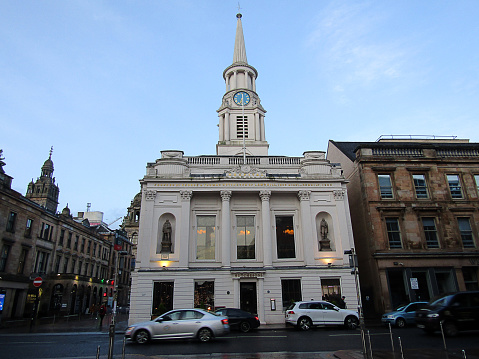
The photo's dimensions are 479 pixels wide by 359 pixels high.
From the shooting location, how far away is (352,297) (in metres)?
25.2

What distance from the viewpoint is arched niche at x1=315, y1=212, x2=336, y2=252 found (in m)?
27.1

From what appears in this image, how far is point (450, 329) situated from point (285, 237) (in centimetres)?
1450

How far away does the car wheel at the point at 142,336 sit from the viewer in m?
14.5

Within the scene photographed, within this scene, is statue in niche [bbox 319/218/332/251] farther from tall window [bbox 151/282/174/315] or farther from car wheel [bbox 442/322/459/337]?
car wheel [bbox 442/322/459/337]

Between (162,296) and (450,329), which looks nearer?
(450,329)

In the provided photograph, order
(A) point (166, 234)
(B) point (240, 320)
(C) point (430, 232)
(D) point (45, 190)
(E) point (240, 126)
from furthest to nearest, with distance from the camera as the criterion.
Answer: (D) point (45, 190) → (E) point (240, 126) → (C) point (430, 232) → (A) point (166, 234) → (B) point (240, 320)

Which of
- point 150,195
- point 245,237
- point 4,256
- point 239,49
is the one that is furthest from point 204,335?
point 239,49

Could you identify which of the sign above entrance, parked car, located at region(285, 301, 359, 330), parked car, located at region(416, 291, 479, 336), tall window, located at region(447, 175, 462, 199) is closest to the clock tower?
the sign above entrance

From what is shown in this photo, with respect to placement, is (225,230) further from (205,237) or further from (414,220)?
(414,220)

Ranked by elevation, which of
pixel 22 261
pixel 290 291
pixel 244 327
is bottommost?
pixel 244 327

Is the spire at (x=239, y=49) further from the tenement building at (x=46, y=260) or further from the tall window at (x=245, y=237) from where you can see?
the tenement building at (x=46, y=260)

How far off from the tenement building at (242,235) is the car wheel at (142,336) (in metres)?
9.41

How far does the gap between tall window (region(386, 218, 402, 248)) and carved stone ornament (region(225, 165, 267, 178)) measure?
449 inches

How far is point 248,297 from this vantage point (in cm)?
2542
